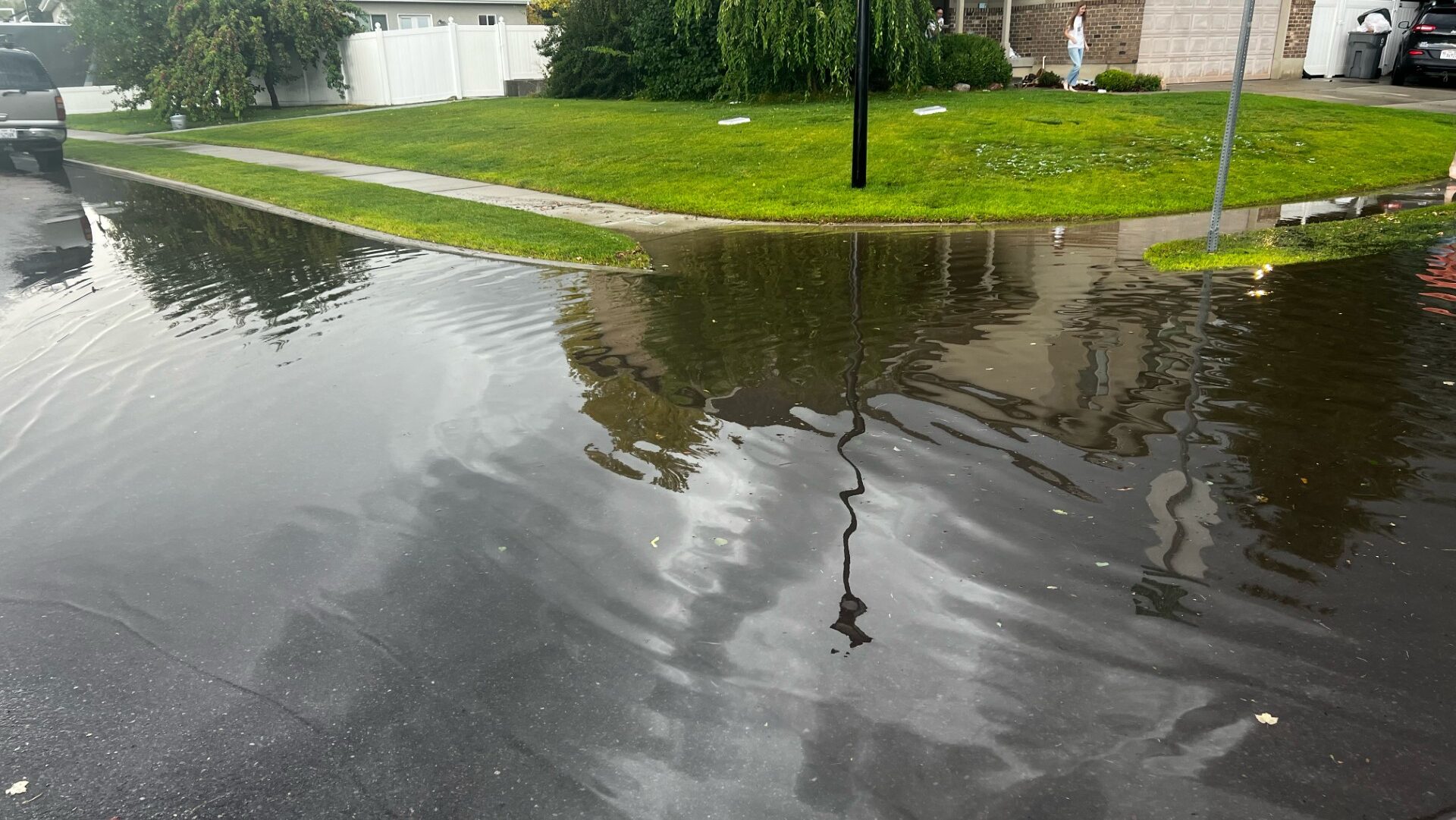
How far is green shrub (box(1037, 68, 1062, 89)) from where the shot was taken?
25016mm

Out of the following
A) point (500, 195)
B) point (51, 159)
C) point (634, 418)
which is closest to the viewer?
point (634, 418)

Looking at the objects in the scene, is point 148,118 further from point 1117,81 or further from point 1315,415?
point 1315,415

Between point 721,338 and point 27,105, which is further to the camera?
point 27,105

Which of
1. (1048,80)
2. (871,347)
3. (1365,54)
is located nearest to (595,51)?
(1048,80)

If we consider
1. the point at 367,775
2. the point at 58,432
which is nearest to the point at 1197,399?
the point at 367,775

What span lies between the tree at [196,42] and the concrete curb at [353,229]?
11.5m

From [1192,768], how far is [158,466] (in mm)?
5246

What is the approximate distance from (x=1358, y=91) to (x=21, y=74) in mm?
27549

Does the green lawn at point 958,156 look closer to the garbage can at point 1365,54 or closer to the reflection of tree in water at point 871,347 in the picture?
the reflection of tree in water at point 871,347

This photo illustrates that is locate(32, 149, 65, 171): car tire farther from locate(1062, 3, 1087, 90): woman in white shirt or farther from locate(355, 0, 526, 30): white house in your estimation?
locate(1062, 3, 1087, 90): woman in white shirt

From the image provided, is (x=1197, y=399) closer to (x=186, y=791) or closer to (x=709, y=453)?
(x=709, y=453)

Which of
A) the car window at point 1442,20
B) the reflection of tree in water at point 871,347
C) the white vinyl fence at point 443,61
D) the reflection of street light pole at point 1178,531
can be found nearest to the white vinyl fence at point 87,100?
the white vinyl fence at point 443,61

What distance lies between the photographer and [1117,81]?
75.9 ft

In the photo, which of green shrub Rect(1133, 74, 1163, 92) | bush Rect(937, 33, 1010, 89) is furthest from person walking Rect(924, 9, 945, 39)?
green shrub Rect(1133, 74, 1163, 92)
